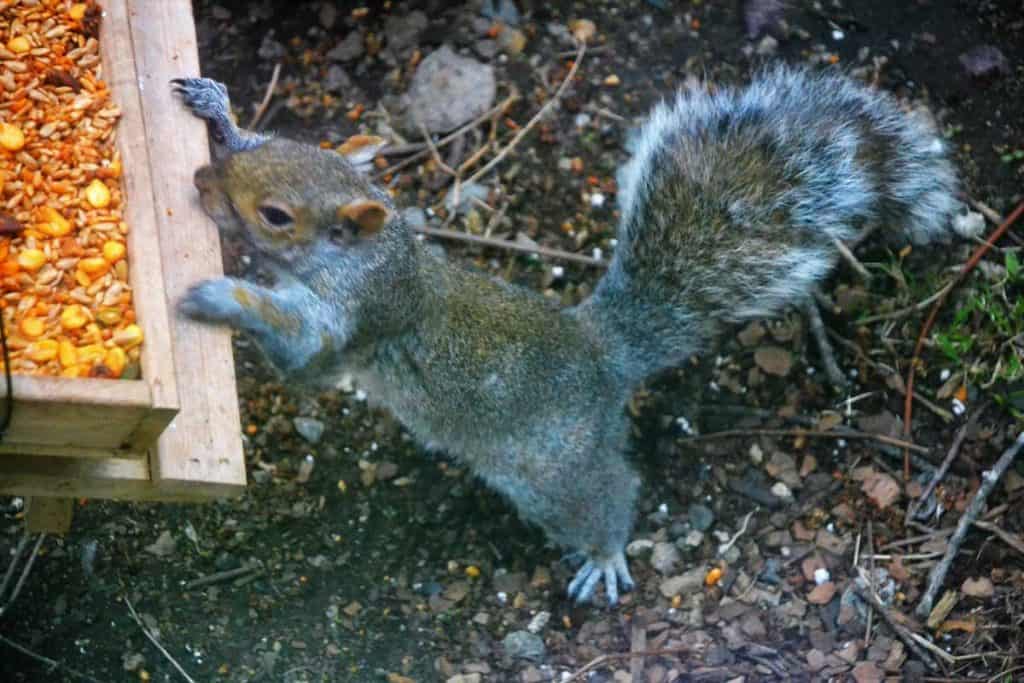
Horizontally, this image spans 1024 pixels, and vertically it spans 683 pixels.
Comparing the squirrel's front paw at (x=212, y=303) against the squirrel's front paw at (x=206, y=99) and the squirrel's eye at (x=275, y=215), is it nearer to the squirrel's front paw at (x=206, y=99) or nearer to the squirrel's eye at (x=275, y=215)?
the squirrel's eye at (x=275, y=215)

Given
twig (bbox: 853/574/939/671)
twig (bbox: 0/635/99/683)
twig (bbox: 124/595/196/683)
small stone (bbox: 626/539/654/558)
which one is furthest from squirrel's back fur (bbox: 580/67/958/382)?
twig (bbox: 0/635/99/683)

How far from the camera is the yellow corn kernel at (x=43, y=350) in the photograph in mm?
2396

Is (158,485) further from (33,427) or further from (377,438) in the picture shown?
(377,438)

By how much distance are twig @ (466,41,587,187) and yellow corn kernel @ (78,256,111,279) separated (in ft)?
6.51

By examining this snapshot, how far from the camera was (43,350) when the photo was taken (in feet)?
7.90

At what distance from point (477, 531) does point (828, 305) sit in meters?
1.30

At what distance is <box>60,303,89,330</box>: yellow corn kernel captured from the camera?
2459mm

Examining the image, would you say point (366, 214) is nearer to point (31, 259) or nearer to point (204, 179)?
point (204, 179)

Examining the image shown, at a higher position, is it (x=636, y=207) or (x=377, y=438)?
(x=636, y=207)

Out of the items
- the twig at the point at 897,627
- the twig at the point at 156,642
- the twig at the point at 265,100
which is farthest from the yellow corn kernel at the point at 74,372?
the twig at the point at 897,627

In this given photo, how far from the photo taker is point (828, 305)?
13.6ft

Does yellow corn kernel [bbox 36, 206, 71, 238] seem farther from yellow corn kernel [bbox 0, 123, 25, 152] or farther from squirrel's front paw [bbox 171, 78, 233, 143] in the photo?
squirrel's front paw [bbox 171, 78, 233, 143]

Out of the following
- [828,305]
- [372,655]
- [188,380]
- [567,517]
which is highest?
[188,380]

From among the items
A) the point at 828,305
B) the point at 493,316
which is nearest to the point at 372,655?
the point at 493,316
